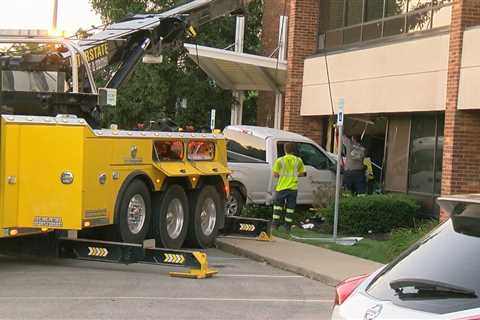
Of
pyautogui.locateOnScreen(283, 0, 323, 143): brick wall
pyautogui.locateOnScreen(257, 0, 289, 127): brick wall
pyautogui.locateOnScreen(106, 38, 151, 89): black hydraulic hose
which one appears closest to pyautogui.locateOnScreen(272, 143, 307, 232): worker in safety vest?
pyautogui.locateOnScreen(106, 38, 151, 89): black hydraulic hose

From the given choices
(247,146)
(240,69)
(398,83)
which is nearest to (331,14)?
(240,69)

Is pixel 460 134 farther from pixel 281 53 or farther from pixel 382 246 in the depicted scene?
pixel 281 53

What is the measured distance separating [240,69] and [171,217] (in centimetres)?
1166

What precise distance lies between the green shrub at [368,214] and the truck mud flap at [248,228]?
5.97ft

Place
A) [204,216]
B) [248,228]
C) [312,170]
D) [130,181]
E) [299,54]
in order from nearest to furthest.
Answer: [130,181], [204,216], [248,228], [312,170], [299,54]

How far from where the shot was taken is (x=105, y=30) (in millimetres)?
12984

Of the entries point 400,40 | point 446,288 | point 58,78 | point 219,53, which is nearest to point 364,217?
point 400,40

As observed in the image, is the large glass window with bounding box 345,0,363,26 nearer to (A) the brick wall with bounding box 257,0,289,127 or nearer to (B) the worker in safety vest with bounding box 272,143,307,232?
(A) the brick wall with bounding box 257,0,289,127

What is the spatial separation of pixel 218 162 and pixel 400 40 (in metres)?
6.32

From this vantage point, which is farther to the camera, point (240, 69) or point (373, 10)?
point (240, 69)

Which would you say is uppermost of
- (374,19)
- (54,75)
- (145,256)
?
(374,19)

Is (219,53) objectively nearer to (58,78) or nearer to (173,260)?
(58,78)

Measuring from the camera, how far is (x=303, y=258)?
11.7m

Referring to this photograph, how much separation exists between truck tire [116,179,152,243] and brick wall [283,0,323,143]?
10.5 m
